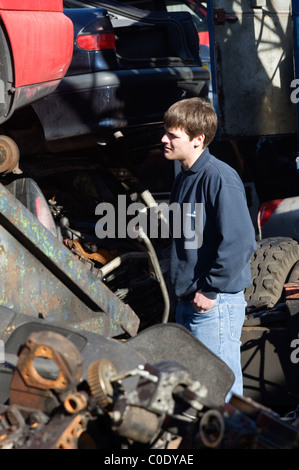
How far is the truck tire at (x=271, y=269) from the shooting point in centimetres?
409

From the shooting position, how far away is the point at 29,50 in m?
2.79

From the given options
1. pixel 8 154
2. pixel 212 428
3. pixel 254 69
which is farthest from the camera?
pixel 254 69

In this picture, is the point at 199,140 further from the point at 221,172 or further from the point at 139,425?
the point at 139,425

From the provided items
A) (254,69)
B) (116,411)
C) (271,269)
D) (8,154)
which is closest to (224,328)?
(116,411)

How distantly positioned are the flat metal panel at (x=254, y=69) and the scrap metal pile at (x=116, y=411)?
15.6 ft

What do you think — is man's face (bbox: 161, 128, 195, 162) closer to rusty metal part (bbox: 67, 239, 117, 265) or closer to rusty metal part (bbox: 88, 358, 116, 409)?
rusty metal part (bbox: 88, 358, 116, 409)

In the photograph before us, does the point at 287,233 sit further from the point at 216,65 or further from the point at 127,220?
the point at 216,65

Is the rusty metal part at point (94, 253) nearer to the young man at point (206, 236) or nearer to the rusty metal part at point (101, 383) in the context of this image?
the young man at point (206, 236)

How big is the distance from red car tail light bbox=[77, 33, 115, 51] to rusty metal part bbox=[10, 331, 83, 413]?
9.47 ft

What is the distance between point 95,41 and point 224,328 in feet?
7.71

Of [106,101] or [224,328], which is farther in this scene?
[106,101]

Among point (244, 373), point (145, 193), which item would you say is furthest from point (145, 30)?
point (244, 373)

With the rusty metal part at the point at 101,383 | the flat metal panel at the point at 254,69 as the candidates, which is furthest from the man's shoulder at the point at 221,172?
the flat metal panel at the point at 254,69

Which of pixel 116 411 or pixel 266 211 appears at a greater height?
pixel 116 411
